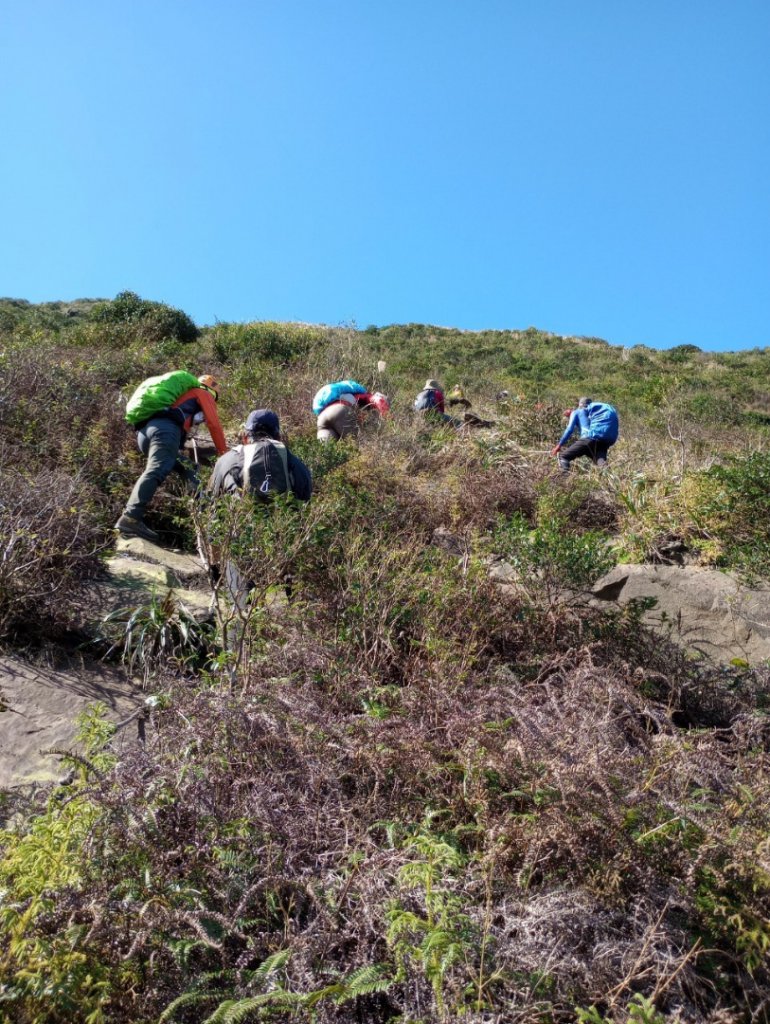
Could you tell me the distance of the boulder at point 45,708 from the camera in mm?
3059

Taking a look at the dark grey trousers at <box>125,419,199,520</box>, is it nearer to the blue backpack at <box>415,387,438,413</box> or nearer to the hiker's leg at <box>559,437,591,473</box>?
the hiker's leg at <box>559,437,591,473</box>

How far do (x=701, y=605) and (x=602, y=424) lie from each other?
3551 millimetres

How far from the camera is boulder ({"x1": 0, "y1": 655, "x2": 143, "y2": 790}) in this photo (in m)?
3.06

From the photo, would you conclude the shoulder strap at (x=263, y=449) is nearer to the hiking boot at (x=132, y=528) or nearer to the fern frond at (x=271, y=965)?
the hiking boot at (x=132, y=528)

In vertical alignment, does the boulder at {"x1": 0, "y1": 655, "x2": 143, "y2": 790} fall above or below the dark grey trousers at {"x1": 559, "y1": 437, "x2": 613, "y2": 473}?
below

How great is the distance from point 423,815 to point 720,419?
1398cm

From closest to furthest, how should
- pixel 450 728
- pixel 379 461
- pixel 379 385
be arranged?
pixel 450 728 < pixel 379 461 < pixel 379 385

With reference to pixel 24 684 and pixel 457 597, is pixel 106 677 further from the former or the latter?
pixel 457 597

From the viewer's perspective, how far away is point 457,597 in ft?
13.2

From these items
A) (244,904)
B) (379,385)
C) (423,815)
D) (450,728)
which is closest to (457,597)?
(450,728)

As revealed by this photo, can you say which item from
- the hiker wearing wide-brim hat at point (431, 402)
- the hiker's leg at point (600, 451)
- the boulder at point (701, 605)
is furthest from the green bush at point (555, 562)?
the hiker wearing wide-brim hat at point (431, 402)

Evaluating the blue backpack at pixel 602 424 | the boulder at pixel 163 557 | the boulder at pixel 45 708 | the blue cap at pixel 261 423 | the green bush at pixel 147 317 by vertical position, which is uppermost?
the green bush at pixel 147 317

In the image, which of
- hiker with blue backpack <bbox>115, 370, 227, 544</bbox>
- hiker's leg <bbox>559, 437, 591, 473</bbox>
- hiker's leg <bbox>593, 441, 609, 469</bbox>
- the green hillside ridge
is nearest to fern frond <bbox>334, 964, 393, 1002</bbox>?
the green hillside ridge

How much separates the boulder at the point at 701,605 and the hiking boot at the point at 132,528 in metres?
3.37
